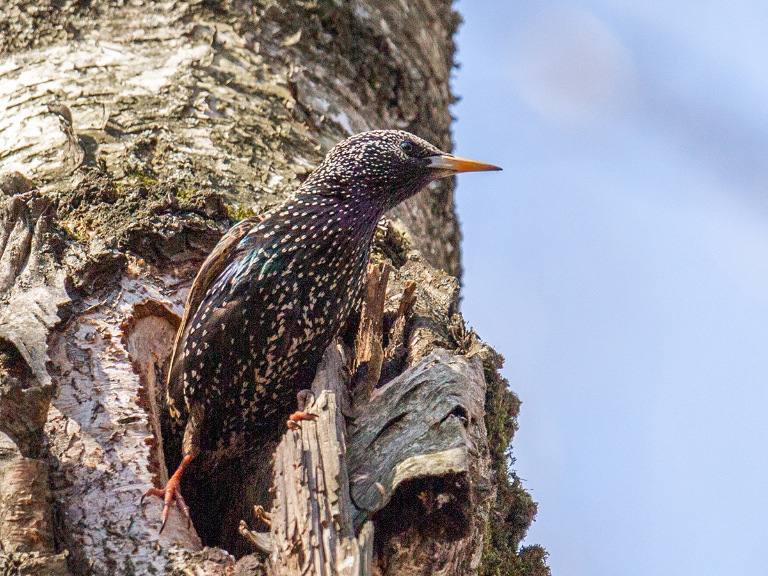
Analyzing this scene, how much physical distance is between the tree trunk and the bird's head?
12.8 inches

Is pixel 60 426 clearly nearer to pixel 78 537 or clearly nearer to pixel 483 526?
pixel 78 537

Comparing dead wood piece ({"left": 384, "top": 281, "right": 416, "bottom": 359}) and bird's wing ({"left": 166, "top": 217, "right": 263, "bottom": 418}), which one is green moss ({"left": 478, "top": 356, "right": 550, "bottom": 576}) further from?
bird's wing ({"left": 166, "top": 217, "right": 263, "bottom": 418})

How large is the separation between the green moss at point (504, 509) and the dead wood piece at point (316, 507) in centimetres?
78

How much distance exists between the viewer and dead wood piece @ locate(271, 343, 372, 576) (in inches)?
97.1

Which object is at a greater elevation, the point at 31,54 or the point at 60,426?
the point at 31,54

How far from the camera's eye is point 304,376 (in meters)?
3.59

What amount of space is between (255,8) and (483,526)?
3.18 m

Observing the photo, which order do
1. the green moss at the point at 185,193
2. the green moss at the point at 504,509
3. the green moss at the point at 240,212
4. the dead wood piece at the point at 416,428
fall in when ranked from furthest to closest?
the green moss at the point at 240,212 → the green moss at the point at 185,193 → the green moss at the point at 504,509 → the dead wood piece at the point at 416,428

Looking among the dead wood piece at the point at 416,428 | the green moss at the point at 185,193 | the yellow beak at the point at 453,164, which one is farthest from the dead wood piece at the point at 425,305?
the green moss at the point at 185,193

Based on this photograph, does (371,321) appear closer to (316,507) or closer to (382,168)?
(382,168)

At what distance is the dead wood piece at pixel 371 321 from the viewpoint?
3.40m

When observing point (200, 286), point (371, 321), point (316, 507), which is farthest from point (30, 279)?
point (316, 507)

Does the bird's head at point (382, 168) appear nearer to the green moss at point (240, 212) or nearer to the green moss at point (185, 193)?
the green moss at point (240, 212)

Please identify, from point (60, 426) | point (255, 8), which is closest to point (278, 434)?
point (60, 426)
